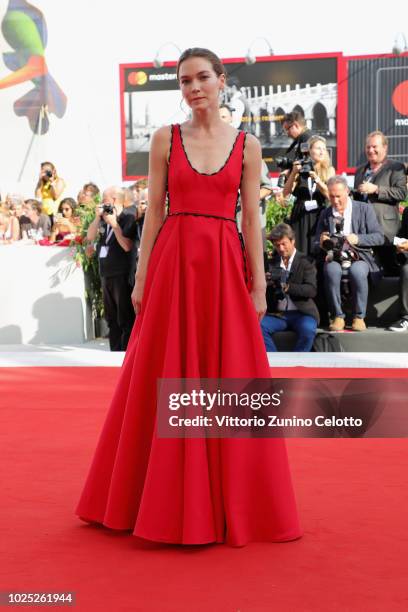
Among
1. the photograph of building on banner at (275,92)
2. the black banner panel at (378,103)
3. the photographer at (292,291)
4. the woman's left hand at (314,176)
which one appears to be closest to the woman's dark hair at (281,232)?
the photographer at (292,291)

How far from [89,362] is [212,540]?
3917 mm

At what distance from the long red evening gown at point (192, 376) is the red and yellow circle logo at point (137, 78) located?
10300 millimetres

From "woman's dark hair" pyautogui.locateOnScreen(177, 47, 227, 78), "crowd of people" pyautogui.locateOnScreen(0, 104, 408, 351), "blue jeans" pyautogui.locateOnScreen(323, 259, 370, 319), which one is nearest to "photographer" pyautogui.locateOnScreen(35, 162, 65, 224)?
"crowd of people" pyautogui.locateOnScreen(0, 104, 408, 351)

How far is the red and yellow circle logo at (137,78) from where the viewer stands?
41.5 ft

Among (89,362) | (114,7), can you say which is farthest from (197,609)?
(114,7)

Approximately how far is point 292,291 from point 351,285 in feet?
1.69

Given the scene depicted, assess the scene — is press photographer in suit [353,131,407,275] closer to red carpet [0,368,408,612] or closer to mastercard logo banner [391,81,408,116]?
red carpet [0,368,408,612]

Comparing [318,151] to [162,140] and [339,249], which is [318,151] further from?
[162,140]

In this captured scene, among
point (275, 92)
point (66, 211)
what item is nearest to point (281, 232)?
point (66, 211)

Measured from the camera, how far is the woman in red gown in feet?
8.41

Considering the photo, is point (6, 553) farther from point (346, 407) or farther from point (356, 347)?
point (356, 347)

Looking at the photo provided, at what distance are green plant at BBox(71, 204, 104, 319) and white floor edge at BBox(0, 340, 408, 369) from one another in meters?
0.90

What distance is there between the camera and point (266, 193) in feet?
23.1

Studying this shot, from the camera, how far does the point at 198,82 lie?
2.63 meters
